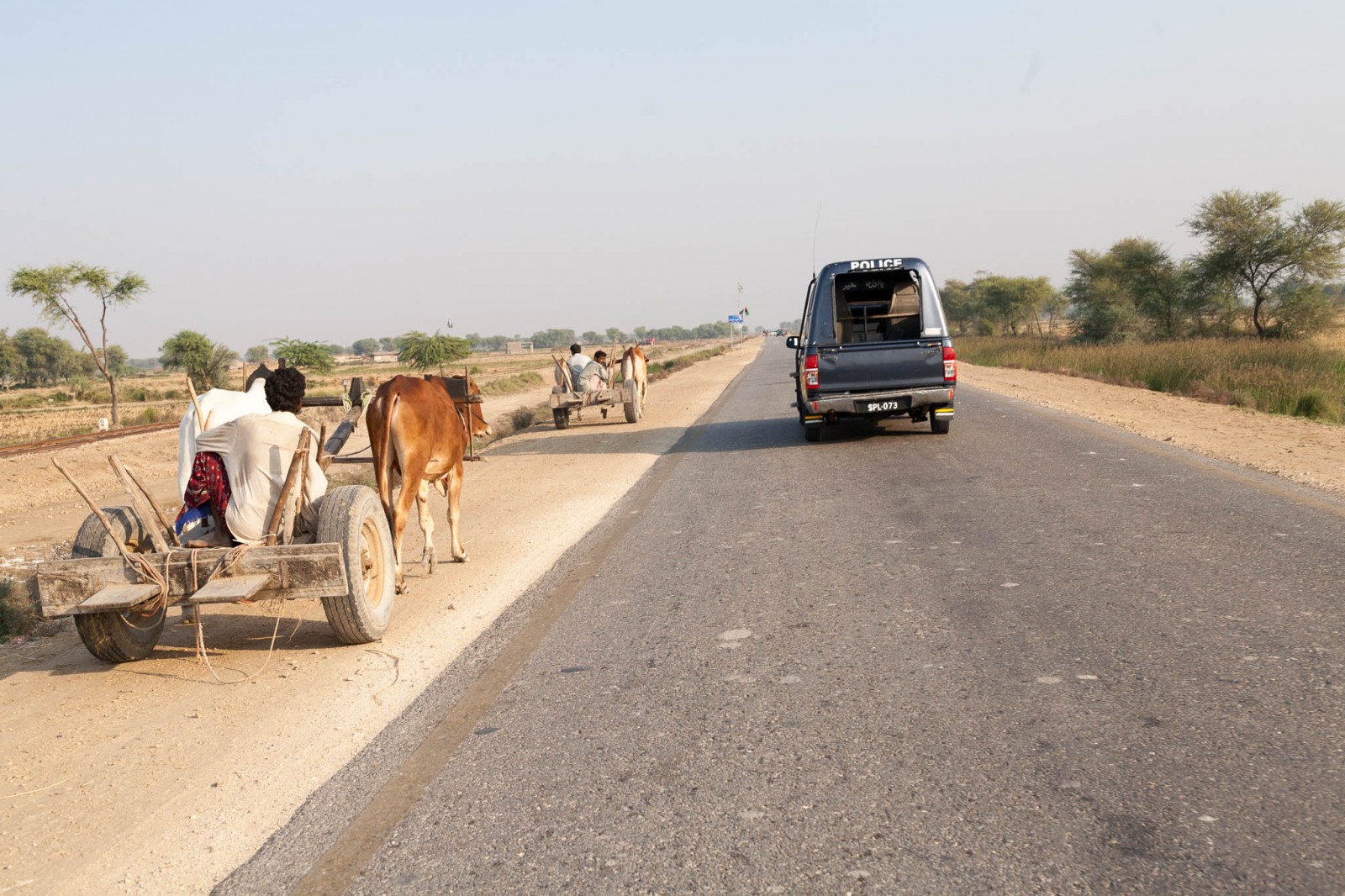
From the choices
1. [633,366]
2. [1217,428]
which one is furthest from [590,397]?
[1217,428]

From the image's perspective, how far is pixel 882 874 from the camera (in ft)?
10.4

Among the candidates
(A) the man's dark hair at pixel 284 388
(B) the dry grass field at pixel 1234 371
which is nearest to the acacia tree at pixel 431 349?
(B) the dry grass field at pixel 1234 371

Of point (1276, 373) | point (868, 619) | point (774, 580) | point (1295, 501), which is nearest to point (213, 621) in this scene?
point (774, 580)

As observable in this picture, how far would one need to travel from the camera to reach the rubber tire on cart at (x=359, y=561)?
581cm

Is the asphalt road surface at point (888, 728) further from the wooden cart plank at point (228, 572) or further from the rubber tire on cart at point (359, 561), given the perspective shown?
the wooden cart plank at point (228, 572)

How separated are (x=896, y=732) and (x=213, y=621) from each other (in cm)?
497

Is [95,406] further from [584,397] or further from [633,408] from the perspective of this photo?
[633,408]

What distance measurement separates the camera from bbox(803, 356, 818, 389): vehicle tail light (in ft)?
46.7

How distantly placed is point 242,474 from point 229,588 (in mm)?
912

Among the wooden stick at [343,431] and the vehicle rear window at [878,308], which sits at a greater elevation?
the vehicle rear window at [878,308]

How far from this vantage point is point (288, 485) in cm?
597

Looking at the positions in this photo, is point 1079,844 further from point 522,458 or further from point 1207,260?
point 1207,260

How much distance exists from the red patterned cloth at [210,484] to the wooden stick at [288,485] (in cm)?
33

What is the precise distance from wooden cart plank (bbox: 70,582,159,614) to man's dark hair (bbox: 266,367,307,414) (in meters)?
1.40
